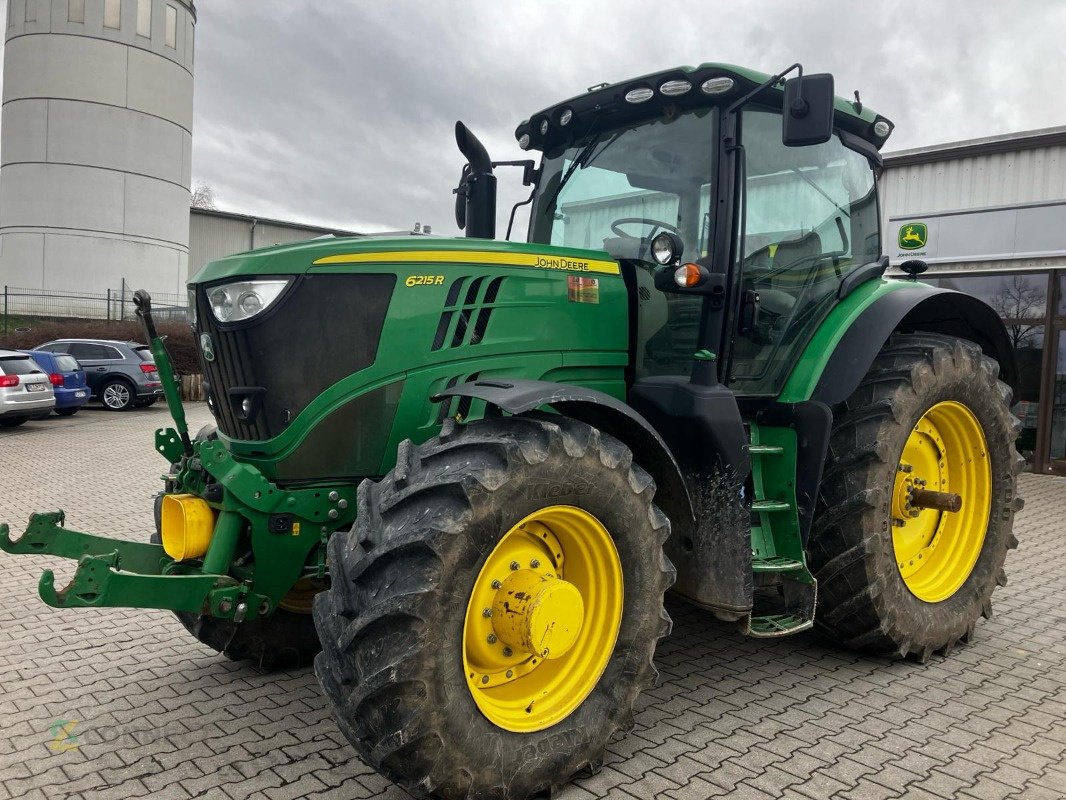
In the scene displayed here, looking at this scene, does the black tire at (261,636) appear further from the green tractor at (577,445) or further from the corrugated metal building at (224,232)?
the corrugated metal building at (224,232)

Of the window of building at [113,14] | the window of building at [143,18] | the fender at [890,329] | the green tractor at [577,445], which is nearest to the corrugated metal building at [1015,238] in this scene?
the fender at [890,329]

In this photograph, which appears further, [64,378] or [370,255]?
[64,378]

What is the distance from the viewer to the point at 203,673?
411 centimetres

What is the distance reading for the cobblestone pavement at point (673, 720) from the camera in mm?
3055

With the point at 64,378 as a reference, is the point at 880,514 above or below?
below

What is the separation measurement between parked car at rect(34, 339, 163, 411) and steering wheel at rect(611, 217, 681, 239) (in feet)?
53.7

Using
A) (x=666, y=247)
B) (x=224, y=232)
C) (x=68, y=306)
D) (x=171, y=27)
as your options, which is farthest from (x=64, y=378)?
(x=224, y=232)

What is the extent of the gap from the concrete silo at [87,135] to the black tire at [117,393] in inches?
472

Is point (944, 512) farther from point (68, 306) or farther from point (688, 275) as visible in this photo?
point (68, 306)

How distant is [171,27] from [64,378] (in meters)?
17.3

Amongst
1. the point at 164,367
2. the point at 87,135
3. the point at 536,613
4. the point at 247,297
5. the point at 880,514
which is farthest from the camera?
the point at 87,135

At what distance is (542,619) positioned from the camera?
9.38ft

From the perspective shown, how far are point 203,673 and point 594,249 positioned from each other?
107 inches

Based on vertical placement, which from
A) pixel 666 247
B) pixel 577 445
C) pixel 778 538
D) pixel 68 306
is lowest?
pixel 778 538
